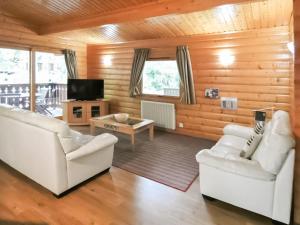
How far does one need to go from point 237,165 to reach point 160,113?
340cm

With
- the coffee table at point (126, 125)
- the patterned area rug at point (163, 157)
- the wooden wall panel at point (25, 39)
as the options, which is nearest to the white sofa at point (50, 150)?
the patterned area rug at point (163, 157)

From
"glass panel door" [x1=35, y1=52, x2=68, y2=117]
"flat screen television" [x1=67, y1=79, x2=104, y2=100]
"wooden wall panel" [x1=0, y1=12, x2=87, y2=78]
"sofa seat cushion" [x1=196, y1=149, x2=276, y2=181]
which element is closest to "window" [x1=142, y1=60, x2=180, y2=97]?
"flat screen television" [x1=67, y1=79, x2=104, y2=100]

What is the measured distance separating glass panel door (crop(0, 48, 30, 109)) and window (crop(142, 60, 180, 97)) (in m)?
2.96

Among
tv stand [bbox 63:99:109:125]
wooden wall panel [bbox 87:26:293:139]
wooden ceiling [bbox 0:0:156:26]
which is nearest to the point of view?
wooden ceiling [bbox 0:0:156:26]

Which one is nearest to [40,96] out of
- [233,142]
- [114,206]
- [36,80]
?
[36,80]

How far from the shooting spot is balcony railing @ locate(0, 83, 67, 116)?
5516 millimetres

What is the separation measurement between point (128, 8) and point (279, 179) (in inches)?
134

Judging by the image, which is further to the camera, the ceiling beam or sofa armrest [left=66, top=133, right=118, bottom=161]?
the ceiling beam

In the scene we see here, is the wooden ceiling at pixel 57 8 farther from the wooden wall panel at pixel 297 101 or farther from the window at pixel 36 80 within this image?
the wooden wall panel at pixel 297 101

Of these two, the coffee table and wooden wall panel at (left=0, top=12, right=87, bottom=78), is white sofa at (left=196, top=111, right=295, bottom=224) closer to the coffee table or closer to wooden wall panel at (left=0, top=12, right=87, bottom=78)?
the coffee table

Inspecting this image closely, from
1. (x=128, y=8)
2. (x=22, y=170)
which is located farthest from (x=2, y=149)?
(x=128, y=8)

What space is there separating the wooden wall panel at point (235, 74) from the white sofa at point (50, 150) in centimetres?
263

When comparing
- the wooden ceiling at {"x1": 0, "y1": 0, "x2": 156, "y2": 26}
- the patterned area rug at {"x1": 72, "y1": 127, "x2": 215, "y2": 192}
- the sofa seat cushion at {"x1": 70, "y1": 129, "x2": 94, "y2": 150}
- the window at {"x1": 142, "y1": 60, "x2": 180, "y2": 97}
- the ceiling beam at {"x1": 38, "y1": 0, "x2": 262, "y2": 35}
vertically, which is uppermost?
the wooden ceiling at {"x1": 0, "y1": 0, "x2": 156, "y2": 26}

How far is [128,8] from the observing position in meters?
3.92
